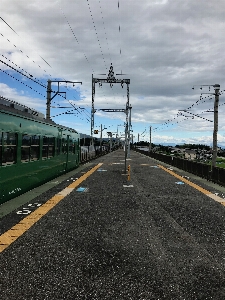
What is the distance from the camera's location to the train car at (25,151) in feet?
30.9

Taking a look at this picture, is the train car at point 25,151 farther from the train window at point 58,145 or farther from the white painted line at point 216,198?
the white painted line at point 216,198

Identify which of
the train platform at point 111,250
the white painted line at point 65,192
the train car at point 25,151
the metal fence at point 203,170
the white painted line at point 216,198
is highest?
the train car at point 25,151

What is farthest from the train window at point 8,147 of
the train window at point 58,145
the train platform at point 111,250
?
the train window at point 58,145

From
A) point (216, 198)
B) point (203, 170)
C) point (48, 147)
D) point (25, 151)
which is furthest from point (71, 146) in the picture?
point (216, 198)

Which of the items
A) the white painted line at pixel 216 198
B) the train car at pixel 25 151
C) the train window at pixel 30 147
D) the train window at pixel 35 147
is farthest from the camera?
the train window at pixel 35 147

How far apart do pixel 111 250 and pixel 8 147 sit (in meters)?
5.60

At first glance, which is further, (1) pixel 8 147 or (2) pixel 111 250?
(1) pixel 8 147

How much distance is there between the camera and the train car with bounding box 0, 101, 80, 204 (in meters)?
9.43

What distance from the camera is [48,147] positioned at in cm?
1491

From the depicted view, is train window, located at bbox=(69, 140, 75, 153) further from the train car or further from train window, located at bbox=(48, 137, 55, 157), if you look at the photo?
train window, located at bbox=(48, 137, 55, 157)

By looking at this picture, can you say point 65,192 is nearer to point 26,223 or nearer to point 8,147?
point 8,147

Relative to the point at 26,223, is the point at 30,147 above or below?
above

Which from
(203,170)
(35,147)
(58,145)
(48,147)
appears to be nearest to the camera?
(35,147)

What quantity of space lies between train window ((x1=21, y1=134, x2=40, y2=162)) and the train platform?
184 centimetres
